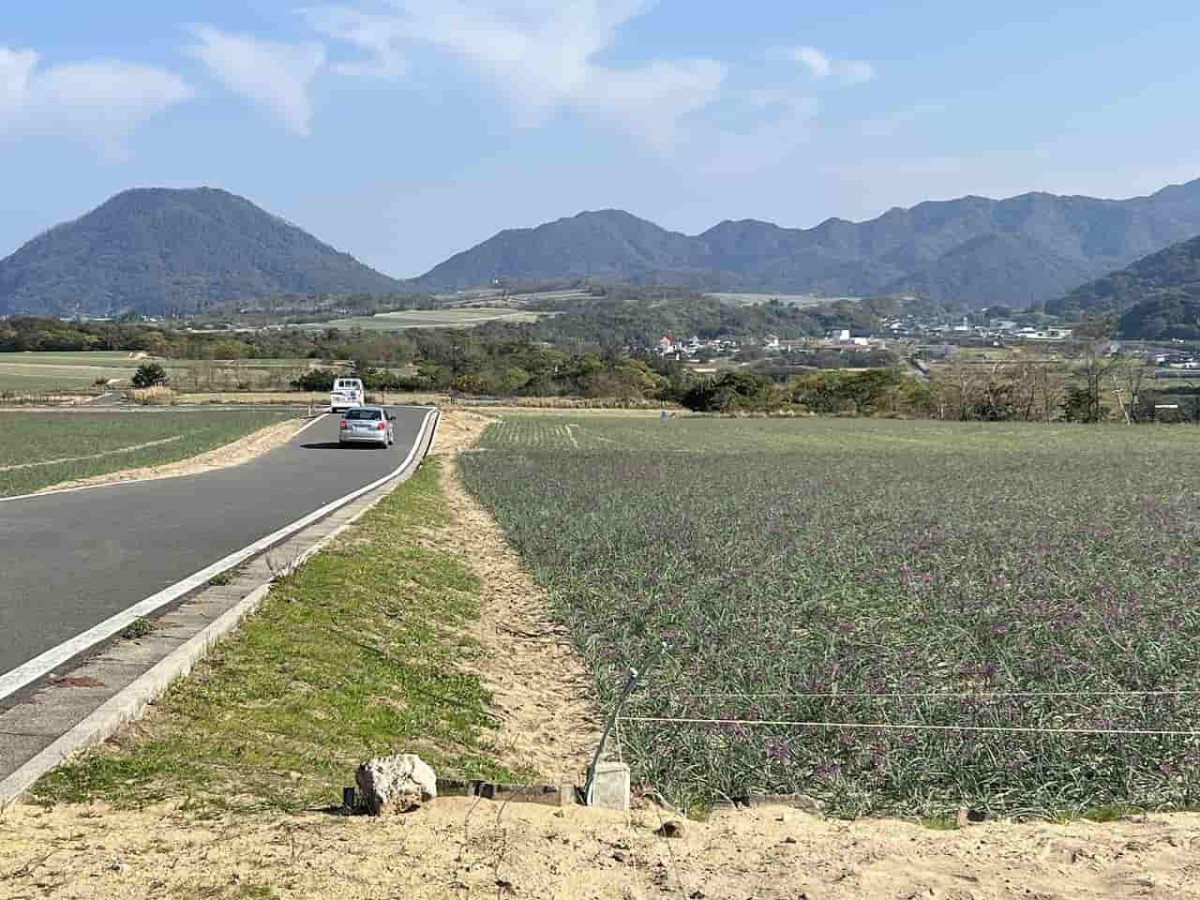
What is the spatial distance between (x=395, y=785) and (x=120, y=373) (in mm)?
92559

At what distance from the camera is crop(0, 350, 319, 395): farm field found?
80.6m

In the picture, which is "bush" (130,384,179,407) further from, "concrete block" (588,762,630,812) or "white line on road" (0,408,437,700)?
"concrete block" (588,762,630,812)

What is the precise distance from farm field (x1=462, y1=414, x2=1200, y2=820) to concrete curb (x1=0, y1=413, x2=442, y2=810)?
9.89ft

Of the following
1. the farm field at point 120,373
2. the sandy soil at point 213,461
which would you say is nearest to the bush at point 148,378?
the farm field at point 120,373

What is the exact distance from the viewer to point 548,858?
193 inches

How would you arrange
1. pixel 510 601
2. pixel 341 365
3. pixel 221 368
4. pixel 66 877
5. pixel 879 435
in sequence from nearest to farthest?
pixel 66 877, pixel 510 601, pixel 879 435, pixel 221 368, pixel 341 365

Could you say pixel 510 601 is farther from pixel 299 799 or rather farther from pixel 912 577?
pixel 299 799

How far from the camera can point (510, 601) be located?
12.7 m

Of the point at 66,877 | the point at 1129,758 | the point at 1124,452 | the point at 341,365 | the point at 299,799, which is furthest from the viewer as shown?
the point at 341,365

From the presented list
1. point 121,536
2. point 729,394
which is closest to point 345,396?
point 729,394

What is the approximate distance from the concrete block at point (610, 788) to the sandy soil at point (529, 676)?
143 centimetres

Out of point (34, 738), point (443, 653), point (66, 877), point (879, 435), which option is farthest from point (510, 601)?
point (879, 435)

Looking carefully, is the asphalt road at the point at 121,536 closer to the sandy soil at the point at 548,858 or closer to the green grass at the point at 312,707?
the green grass at the point at 312,707

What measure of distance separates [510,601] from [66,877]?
27.3 ft
